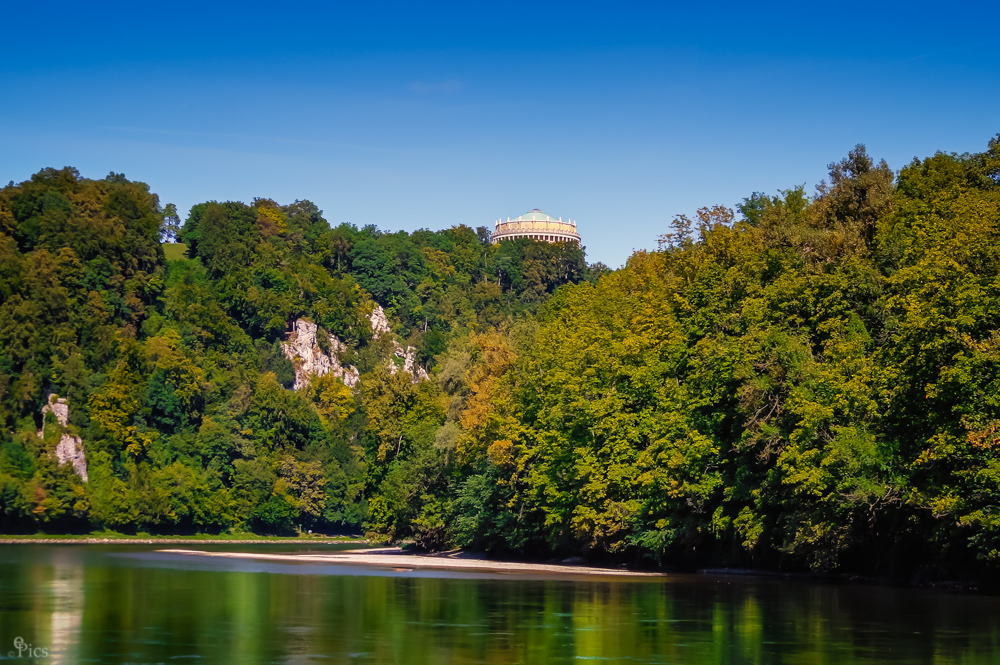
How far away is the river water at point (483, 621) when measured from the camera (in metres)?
29.7

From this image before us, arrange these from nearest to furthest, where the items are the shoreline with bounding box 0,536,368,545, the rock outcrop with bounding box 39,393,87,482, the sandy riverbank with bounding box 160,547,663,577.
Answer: the sandy riverbank with bounding box 160,547,663,577
the shoreline with bounding box 0,536,368,545
the rock outcrop with bounding box 39,393,87,482

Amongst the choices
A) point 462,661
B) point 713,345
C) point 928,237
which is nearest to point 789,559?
point 713,345

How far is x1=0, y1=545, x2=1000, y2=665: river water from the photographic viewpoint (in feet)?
97.3

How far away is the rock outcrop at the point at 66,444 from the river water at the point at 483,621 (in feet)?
310

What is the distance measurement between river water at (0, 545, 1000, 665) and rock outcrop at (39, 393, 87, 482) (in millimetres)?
94508

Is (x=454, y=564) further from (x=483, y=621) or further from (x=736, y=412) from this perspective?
(x=483, y=621)

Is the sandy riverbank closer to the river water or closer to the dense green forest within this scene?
the dense green forest

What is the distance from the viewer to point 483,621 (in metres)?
37.5

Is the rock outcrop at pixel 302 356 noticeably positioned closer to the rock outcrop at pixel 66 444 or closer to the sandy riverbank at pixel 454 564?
the rock outcrop at pixel 66 444

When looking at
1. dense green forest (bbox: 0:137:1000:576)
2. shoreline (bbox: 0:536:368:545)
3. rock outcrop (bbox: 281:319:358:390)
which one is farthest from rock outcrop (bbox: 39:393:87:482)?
rock outcrop (bbox: 281:319:358:390)

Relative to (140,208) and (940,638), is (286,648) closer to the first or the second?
(940,638)

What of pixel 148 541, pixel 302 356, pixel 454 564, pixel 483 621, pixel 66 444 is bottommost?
pixel 148 541

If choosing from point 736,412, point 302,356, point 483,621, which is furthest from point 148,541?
point 483,621

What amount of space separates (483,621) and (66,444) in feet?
405
